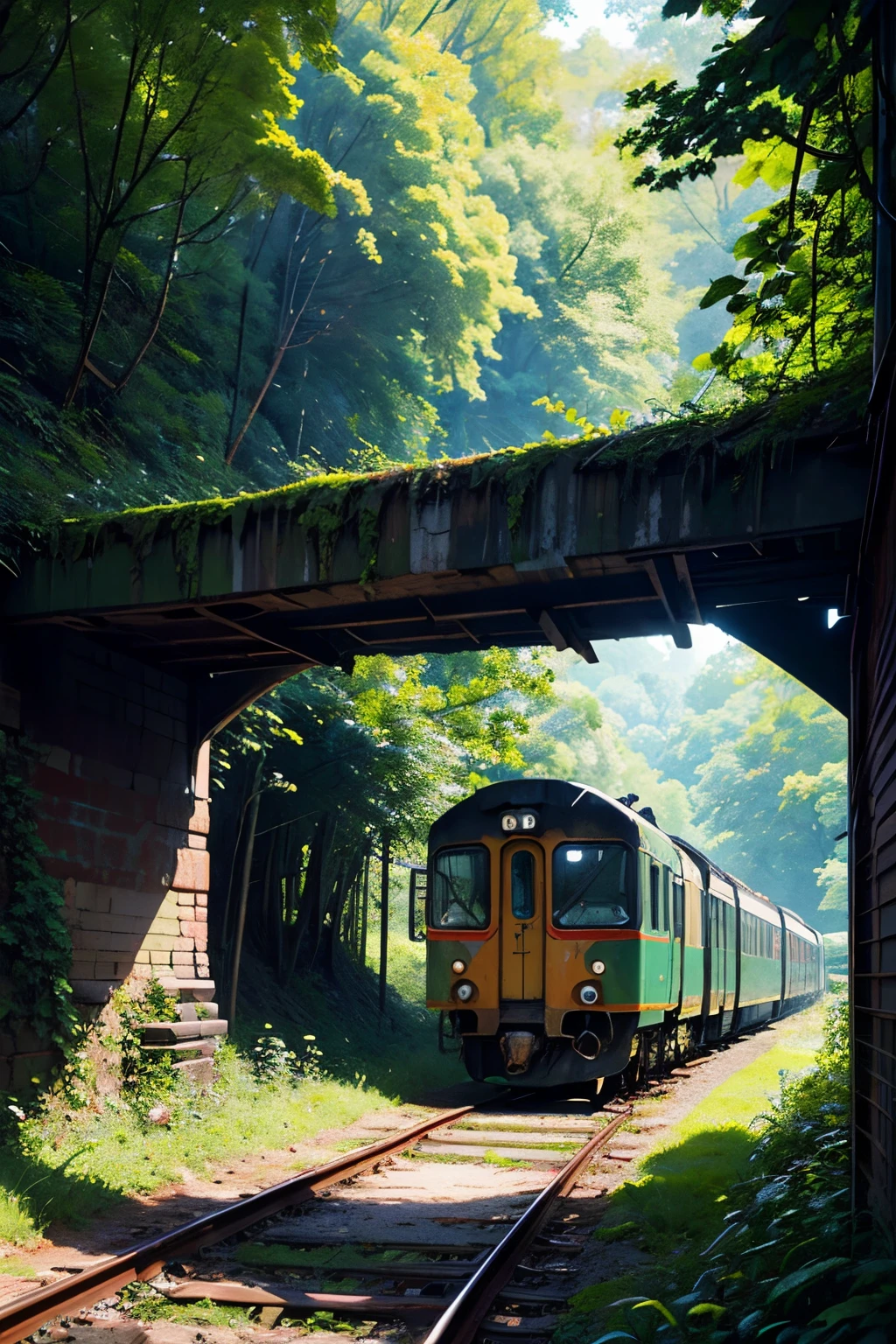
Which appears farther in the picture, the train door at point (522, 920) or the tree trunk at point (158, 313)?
the tree trunk at point (158, 313)

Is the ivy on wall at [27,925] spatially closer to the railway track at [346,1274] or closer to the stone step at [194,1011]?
the stone step at [194,1011]

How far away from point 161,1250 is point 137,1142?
298 cm

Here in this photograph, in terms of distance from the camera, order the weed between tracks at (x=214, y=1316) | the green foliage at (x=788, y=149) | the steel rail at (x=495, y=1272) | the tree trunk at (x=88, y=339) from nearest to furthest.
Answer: the green foliage at (x=788, y=149), the steel rail at (x=495, y=1272), the weed between tracks at (x=214, y=1316), the tree trunk at (x=88, y=339)

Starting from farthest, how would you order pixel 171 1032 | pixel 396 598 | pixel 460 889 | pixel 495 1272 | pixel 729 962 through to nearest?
1. pixel 729 962
2. pixel 460 889
3. pixel 171 1032
4. pixel 396 598
5. pixel 495 1272

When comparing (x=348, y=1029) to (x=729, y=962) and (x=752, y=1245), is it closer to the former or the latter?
(x=729, y=962)

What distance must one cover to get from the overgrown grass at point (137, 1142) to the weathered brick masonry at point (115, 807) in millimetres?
682

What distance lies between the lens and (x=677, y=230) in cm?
7088

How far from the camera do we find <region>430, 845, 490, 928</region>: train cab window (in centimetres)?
1170

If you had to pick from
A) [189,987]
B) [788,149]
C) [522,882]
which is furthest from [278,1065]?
[788,149]

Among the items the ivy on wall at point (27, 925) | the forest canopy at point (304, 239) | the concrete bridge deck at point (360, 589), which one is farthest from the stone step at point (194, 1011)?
the forest canopy at point (304, 239)

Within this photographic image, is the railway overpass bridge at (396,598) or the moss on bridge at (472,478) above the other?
the moss on bridge at (472,478)

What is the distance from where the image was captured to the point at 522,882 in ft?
38.1

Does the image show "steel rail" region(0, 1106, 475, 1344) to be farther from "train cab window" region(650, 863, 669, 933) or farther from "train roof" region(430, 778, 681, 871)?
"train cab window" region(650, 863, 669, 933)

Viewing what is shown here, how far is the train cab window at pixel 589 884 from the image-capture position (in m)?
11.2
